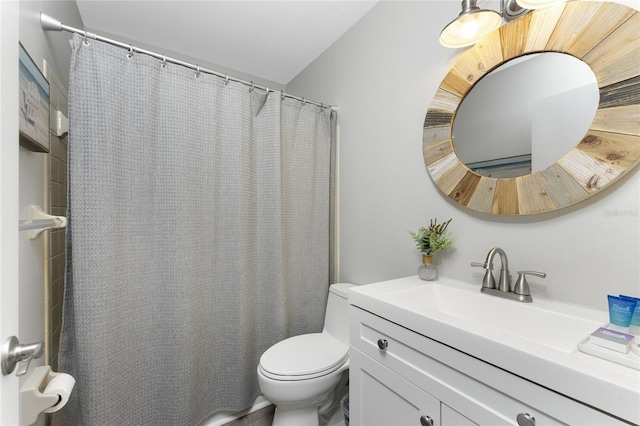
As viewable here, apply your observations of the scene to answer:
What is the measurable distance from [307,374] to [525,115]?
145 cm

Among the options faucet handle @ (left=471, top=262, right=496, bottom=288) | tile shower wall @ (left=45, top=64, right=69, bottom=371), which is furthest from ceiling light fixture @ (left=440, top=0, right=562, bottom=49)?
tile shower wall @ (left=45, top=64, right=69, bottom=371)

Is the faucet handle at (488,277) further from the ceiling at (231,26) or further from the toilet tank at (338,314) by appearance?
the ceiling at (231,26)

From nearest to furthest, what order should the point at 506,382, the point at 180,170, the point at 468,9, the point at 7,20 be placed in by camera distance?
the point at 7,20 → the point at 506,382 → the point at 468,9 → the point at 180,170

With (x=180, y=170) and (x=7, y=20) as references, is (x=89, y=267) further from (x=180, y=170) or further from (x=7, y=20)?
(x=7, y=20)

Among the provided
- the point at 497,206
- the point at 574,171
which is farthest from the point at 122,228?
the point at 574,171

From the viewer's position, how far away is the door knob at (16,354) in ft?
1.45

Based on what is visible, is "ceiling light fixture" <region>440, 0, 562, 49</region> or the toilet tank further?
the toilet tank

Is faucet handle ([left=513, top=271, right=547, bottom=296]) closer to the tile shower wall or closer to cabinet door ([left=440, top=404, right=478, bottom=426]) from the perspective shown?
cabinet door ([left=440, top=404, right=478, bottom=426])

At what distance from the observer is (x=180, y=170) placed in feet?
4.61

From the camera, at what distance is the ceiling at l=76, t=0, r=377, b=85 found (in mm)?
1624

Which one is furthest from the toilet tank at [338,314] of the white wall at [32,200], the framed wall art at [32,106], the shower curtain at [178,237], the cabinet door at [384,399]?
the framed wall art at [32,106]

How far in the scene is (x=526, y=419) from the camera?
601 mm

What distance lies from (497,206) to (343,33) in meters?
1.57

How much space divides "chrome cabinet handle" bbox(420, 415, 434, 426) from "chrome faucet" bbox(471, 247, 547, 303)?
0.50m
